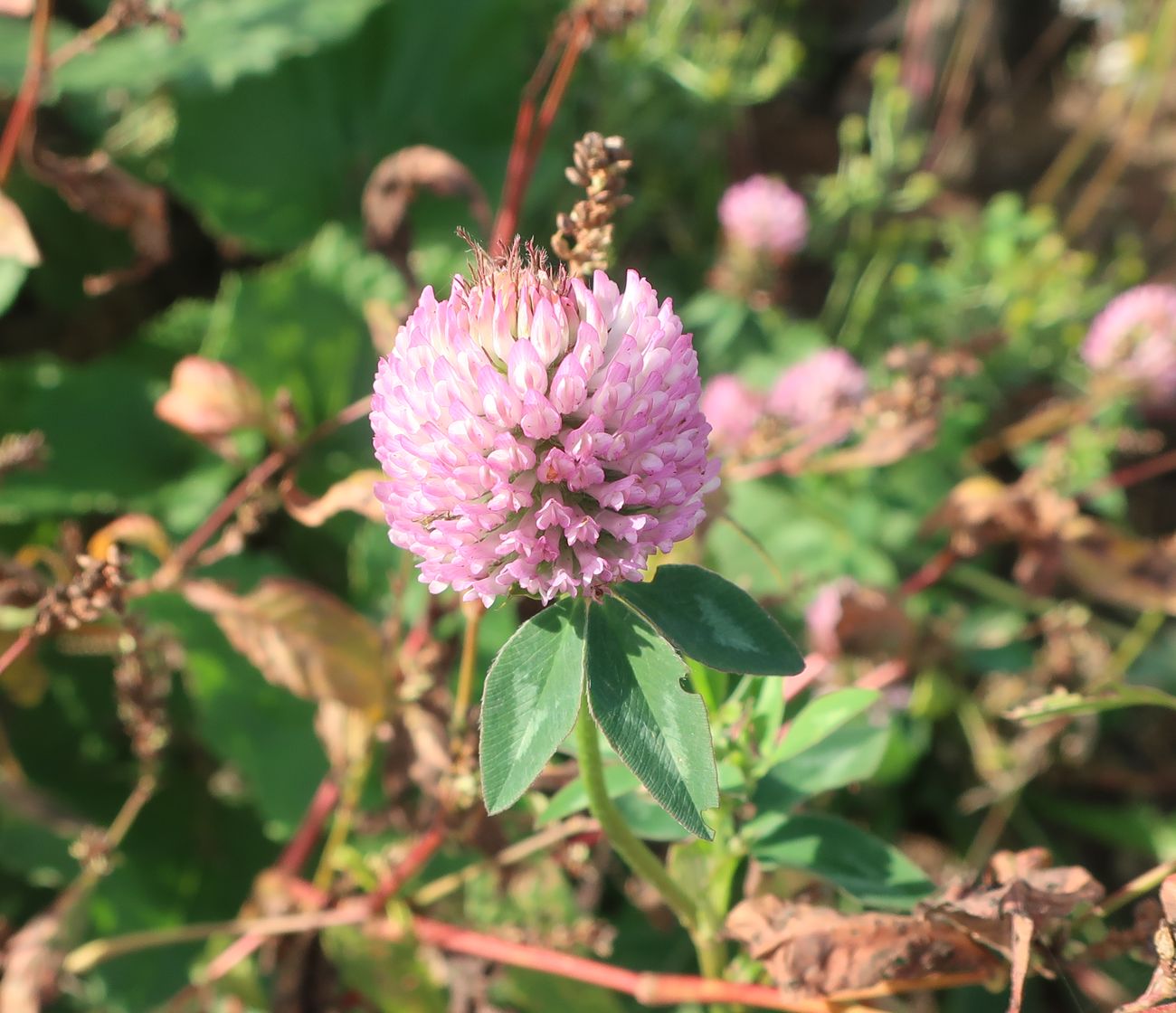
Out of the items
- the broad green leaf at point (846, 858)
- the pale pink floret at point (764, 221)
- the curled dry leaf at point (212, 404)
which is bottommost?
the broad green leaf at point (846, 858)

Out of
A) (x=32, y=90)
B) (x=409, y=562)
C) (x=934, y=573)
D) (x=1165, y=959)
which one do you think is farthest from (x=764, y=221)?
(x=1165, y=959)

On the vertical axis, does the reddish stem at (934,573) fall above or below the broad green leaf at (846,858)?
above

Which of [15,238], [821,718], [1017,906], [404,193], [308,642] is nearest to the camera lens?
[1017,906]

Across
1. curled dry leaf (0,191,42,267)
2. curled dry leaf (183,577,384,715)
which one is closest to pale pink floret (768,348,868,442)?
curled dry leaf (183,577,384,715)

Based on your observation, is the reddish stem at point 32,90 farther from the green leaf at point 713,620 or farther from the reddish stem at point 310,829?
the green leaf at point 713,620

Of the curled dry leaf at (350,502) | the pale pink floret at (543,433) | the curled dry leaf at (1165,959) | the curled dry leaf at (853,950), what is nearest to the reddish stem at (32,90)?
the curled dry leaf at (350,502)

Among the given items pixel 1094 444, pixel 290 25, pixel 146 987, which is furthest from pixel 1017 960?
pixel 290 25

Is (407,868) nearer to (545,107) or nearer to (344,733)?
(344,733)
